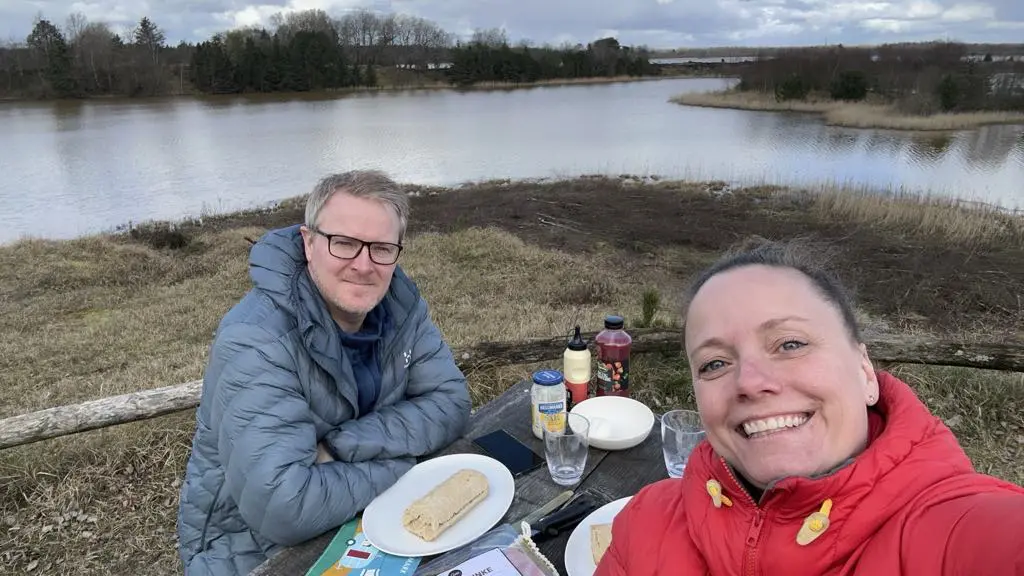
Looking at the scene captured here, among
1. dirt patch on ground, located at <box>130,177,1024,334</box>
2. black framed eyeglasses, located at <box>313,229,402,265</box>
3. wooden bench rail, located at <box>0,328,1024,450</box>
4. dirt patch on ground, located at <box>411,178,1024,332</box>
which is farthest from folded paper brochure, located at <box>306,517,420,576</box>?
dirt patch on ground, located at <box>411,178,1024,332</box>

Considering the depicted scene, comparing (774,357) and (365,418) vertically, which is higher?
(774,357)

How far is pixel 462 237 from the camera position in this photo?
11.2 meters

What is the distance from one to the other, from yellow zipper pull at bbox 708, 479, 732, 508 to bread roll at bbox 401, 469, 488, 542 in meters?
0.83

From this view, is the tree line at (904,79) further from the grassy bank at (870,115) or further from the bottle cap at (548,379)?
the bottle cap at (548,379)

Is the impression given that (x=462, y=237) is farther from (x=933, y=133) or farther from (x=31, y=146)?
(x=933, y=133)

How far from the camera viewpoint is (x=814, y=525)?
3.86 feet

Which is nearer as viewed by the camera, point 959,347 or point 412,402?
point 412,402

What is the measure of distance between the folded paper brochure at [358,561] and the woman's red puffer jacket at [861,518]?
569 mm

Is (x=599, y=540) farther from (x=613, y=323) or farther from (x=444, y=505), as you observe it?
(x=613, y=323)

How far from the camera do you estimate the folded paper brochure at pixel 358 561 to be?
5.50 feet

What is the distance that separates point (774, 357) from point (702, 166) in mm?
21430

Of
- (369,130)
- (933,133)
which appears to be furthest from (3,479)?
(933,133)

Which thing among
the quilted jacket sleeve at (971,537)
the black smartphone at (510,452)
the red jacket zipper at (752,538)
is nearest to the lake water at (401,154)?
the black smartphone at (510,452)

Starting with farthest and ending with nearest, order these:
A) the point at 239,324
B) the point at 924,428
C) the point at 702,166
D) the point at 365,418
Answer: the point at 702,166 → the point at 365,418 → the point at 239,324 → the point at 924,428
